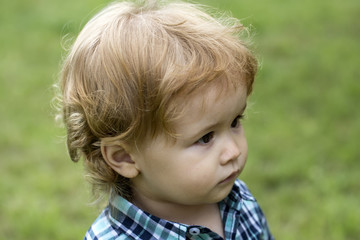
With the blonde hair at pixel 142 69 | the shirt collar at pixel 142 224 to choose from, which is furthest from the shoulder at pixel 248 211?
the blonde hair at pixel 142 69

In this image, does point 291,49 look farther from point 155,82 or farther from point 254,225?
point 155,82

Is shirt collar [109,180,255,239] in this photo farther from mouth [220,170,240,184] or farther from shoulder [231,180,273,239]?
shoulder [231,180,273,239]

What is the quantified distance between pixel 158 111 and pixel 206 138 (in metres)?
0.19

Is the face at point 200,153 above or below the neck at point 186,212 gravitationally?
above

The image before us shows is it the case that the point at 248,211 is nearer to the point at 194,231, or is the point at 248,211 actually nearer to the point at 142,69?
the point at 194,231

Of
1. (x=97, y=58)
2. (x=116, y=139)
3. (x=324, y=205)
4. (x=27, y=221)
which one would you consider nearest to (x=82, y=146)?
(x=116, y=139)

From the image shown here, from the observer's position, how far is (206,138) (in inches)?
74.5

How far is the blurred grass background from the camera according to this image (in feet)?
12.0

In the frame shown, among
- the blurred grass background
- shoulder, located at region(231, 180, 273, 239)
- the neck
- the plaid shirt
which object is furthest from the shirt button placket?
the blurred grass background

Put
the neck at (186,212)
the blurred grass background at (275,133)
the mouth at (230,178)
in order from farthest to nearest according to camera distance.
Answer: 1. the blurred grass background at (275,133)
2. the neck at (186,212)
3. the mouth at (230,178)

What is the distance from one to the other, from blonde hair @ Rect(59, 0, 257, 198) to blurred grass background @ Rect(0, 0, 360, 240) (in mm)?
582

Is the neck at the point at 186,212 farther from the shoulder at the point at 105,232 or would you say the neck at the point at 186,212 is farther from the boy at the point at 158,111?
the shoulder at the point at 105,232

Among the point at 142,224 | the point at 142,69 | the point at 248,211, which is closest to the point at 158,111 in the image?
the point at 142,69

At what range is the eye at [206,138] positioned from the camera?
1.88m
